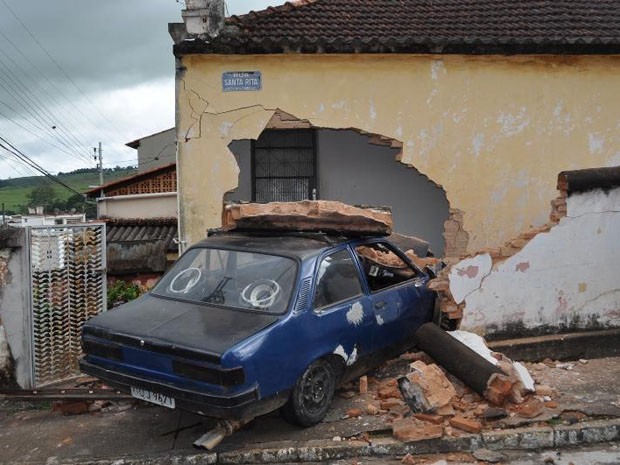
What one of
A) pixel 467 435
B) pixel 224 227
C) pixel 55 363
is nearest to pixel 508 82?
pixel 224 227

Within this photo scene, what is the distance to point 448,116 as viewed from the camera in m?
9.31

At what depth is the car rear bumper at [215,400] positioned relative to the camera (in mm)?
4066

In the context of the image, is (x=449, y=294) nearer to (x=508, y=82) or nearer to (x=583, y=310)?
(x=583, y=310)

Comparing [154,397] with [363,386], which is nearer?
[154,397]

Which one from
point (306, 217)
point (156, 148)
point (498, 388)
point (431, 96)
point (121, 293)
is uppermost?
point (156, 148)

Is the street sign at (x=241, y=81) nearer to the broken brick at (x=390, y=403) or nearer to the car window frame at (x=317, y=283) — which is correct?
the car window frame at (x=317, y=283)

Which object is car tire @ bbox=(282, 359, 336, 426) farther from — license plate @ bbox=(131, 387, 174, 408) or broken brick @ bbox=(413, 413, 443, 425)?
license plate @ bbox=(131, 387, 174, 408)

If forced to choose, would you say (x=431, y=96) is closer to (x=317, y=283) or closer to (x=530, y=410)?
(x=317, y=283)

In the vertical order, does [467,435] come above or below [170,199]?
below

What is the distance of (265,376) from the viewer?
13.9ft

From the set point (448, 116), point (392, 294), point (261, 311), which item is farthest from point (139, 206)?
point (261, 311)

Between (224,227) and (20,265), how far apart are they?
2.06 m

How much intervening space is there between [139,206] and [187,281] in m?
12.6

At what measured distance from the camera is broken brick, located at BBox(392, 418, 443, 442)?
181 inches
